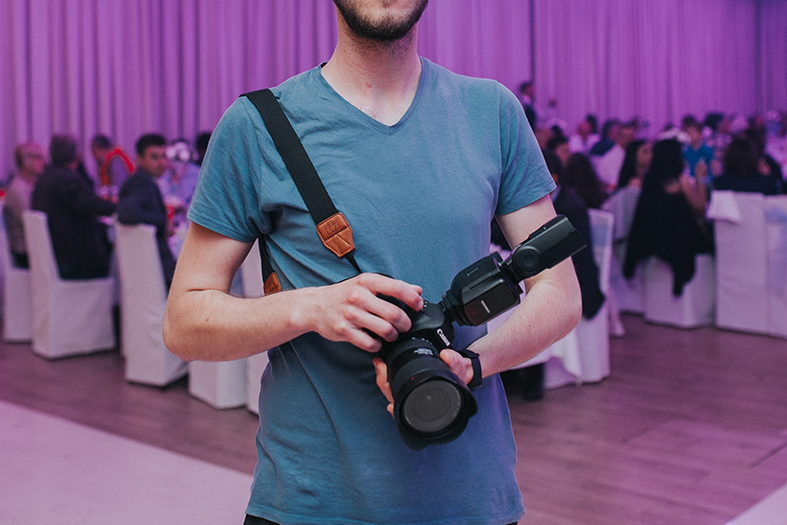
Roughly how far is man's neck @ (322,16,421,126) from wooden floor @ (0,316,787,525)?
6.32 feet

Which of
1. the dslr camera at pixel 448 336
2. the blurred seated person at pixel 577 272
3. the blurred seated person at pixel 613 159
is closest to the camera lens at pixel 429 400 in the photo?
the dslr camera at pixel 448 336

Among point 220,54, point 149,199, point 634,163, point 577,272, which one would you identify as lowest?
point 577,272

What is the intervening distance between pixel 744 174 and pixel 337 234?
5241 mm

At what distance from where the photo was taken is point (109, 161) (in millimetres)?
6750

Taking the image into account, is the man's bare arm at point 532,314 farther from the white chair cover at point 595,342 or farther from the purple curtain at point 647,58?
the purple curtain at point 647,58

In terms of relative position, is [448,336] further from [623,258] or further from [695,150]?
[695,150]

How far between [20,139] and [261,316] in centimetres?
674

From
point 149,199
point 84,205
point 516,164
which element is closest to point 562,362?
point 149,199

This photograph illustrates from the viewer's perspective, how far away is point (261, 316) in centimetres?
84

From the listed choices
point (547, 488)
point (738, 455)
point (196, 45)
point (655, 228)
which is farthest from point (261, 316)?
point (196, 45)

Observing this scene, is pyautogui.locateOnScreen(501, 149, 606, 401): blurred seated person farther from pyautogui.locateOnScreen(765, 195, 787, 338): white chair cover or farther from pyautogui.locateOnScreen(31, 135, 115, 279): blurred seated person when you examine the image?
pyautogui.locateOnScreen(31, 135, 115, 279): blurred seated person

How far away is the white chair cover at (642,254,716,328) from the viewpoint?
533cm

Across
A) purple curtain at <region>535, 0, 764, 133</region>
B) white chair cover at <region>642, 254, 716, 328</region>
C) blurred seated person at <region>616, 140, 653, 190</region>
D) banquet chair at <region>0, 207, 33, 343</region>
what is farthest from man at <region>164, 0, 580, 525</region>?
purple curtain at <region>535, 0, 764, 133</region>

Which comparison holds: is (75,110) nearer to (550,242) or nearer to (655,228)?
(655,228)
